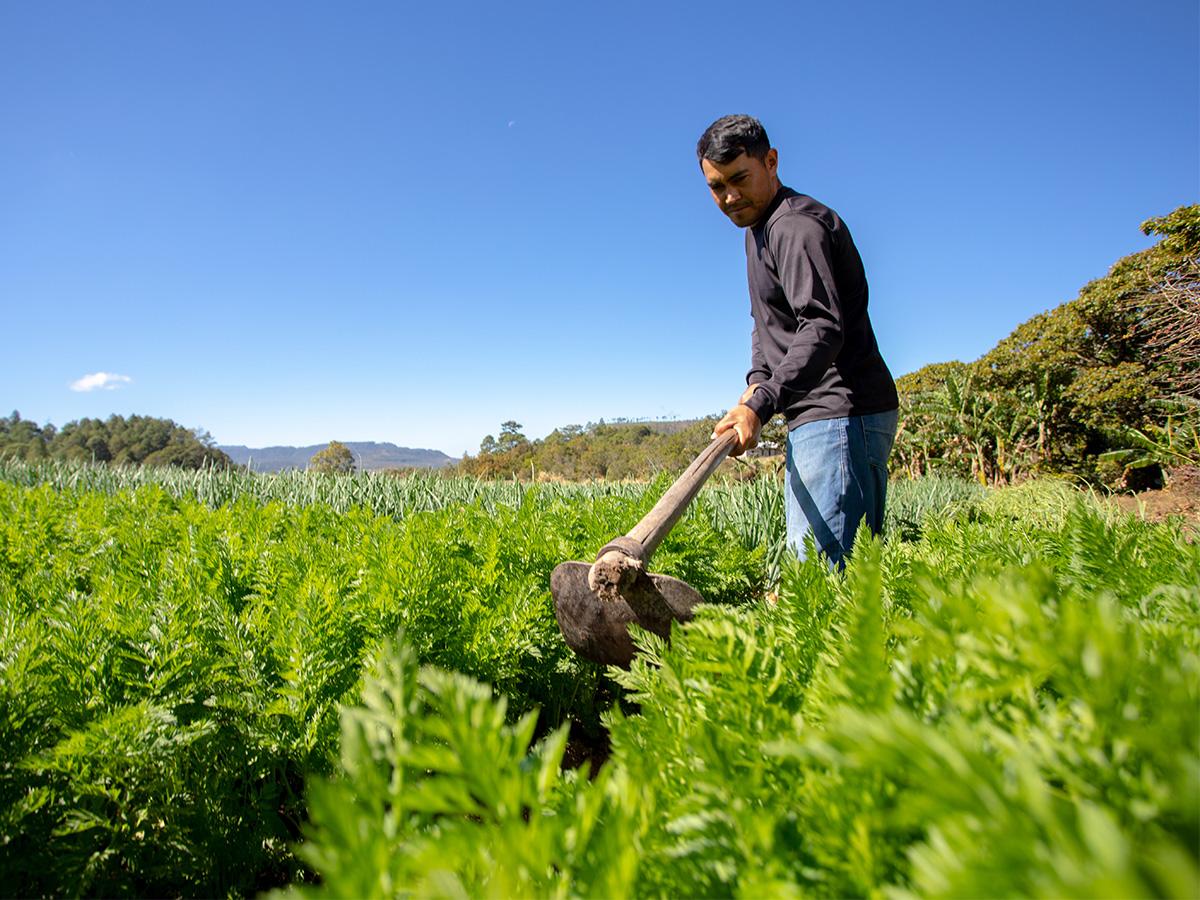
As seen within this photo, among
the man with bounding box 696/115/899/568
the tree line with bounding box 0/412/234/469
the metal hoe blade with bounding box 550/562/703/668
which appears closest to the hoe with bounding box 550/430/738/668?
the metal hoe blade with bounding box 550/562/703/668

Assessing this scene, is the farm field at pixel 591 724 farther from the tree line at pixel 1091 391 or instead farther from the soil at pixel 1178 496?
the tree line at pixel 1091 391

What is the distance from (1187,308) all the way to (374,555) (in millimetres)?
12611

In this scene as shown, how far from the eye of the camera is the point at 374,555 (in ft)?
7.93

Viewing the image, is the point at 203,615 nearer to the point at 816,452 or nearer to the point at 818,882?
the point at 818,882

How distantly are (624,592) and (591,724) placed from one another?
1208mm

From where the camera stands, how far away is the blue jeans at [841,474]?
9.14ft

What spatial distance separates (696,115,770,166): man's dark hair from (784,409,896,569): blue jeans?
127 cm

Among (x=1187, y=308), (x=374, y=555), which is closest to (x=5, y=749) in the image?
(x=374, y=555)

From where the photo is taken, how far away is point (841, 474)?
2793mm

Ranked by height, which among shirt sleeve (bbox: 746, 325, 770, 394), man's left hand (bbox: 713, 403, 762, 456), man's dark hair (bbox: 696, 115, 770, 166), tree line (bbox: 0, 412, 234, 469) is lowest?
man's left hand (bbox: 713, 403, 762, 456)

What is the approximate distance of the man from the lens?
265 cm

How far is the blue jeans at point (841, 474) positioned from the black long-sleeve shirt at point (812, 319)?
6 cm

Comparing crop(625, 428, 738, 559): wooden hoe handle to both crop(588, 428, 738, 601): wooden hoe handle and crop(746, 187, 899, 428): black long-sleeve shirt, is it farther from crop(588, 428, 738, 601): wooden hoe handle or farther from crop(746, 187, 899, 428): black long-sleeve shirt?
crop(746, 187, 899, 428): black long-sleeve shirt

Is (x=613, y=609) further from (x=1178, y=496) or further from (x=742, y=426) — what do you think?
(x=1178, y=496)
